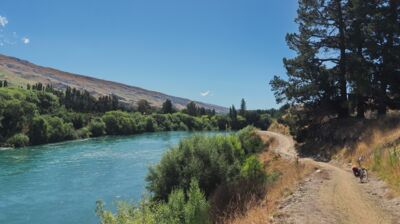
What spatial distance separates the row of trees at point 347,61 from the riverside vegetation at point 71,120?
643 inches

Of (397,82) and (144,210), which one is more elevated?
(397,82)

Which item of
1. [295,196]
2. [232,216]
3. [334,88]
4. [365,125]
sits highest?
[334,88]

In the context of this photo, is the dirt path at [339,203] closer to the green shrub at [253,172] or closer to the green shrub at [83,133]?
the green shrub at [253,172]

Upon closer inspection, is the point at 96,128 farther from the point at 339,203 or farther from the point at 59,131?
the point at 339,203

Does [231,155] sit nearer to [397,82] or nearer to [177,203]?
[177,203]

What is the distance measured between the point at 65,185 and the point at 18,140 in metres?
53.4

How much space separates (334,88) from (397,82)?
4.93m

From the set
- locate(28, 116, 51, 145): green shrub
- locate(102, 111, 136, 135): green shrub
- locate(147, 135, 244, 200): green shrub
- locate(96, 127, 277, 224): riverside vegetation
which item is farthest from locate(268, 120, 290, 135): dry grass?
locate(102, 111, 136, 135): green shrub

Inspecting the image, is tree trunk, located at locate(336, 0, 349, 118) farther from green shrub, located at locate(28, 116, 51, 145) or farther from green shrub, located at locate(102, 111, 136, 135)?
green shrub, located at locate(102, 111, 136, 135)

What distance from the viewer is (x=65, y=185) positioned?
39.6 metres

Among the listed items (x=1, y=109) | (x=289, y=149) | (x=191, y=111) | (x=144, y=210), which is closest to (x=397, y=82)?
(x=289, y=149)

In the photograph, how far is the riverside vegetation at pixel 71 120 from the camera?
94812mm

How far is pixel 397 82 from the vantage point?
3039 centimetres

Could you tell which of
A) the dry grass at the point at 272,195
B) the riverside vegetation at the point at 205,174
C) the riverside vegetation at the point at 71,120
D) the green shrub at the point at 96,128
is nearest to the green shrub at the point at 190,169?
the riverside vegetation at the point at 205,174
